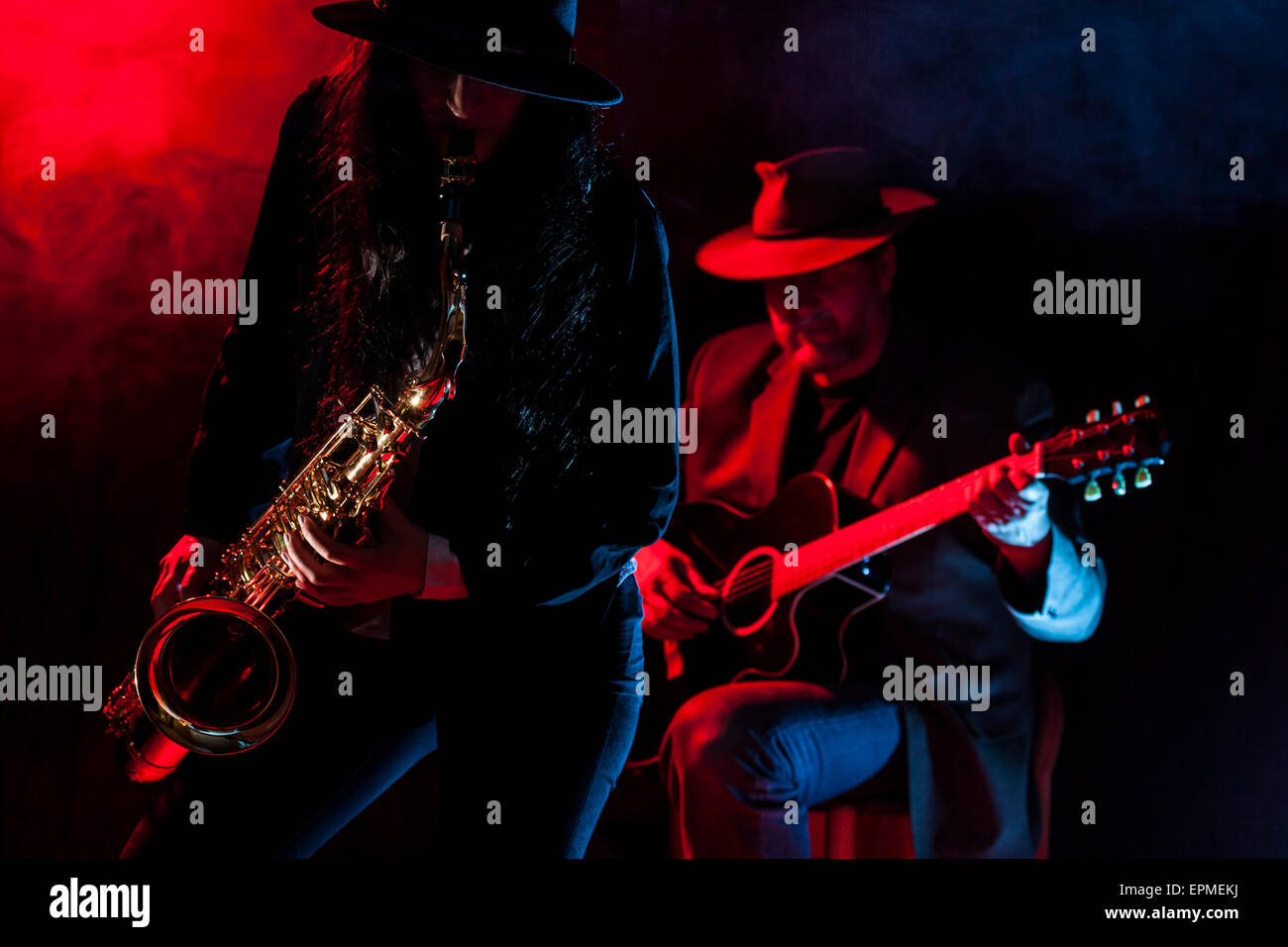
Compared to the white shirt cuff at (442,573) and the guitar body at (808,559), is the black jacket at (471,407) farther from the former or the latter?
the guitar body at (808,559)

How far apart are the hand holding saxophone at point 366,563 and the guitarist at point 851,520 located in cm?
107

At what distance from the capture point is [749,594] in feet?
9.04

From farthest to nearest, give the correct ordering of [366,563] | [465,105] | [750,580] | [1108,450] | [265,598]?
1. [750,580]
2. [1108,450]
3. [265,598]
4. [465,105]
5. [366,563]

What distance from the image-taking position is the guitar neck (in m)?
2.71

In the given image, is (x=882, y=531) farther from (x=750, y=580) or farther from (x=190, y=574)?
(x=190, y=574)

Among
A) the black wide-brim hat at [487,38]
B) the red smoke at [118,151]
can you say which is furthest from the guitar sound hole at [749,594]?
the red smoke at [118,151]

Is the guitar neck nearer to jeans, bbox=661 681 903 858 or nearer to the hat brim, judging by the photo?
jeans, bbox=661 681 903 858

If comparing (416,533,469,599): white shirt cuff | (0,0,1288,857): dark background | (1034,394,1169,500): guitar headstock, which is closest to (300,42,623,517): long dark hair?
(416,533,469,599): white shirt cuff

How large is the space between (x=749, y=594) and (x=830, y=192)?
3.57ft

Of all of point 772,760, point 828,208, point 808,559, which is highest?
point 828,208

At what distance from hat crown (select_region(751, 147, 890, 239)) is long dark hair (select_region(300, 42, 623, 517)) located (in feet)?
3.05

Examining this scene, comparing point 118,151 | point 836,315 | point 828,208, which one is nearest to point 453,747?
point 836,315
